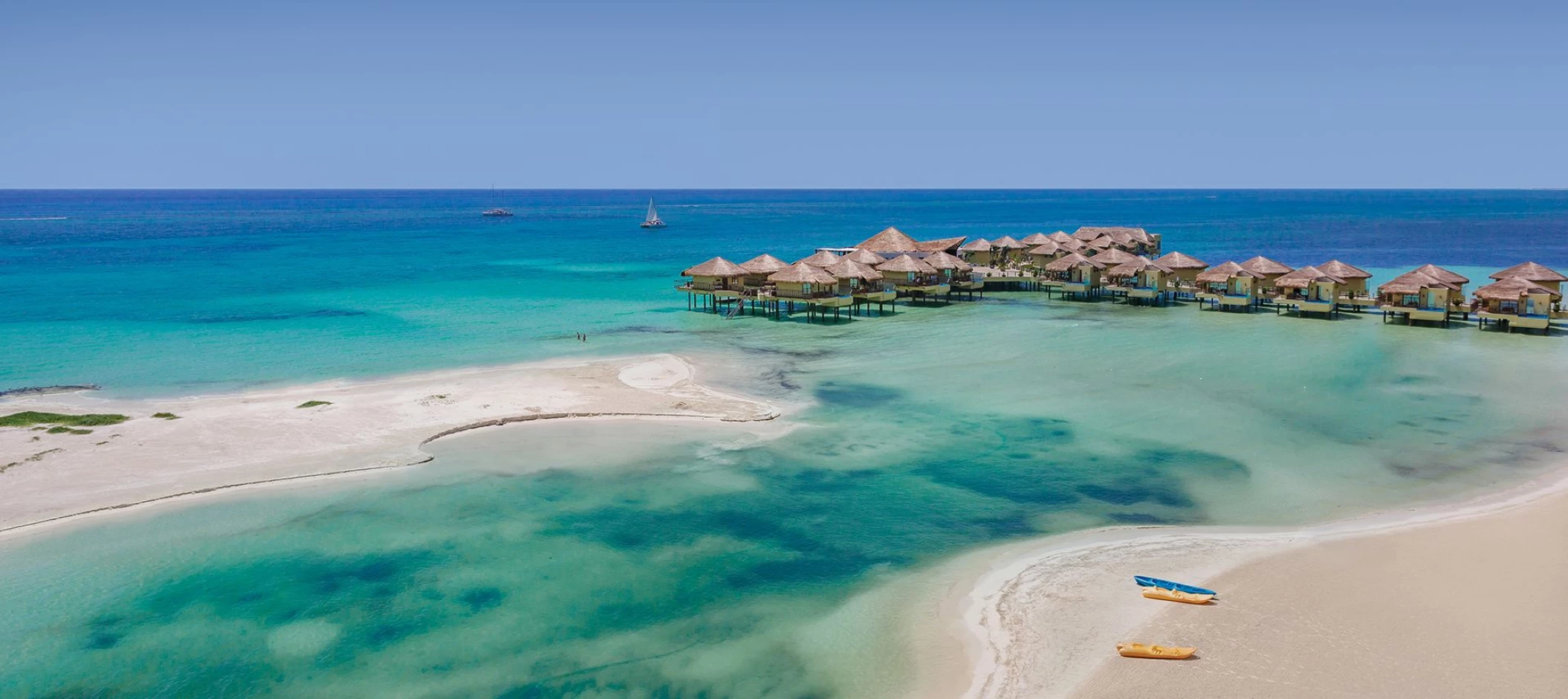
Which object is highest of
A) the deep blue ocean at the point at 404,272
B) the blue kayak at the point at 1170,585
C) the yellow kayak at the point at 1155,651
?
the deep blue ocean at the point at 404,272

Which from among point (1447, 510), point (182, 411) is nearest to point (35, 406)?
point (182, 411)

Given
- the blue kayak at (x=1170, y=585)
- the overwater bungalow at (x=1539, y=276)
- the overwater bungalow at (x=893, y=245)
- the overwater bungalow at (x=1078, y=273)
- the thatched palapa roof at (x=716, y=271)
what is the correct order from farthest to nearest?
the overwater bungalow at (x=893, y=245)
the overwater bungalow at (x=1078, y=273)
the thatched palapa roof at (x=716, y=271)
the overwater bungalow at (x=1539, y=276)
the blue kayak at (x=1170, y=585)

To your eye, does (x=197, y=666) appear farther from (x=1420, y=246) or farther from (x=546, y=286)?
(x=1420, y=246)

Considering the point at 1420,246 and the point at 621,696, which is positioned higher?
the point at 1420,246

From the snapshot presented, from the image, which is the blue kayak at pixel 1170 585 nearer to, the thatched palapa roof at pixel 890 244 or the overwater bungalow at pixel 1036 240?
the thatched palapa roof at pixel 890 244

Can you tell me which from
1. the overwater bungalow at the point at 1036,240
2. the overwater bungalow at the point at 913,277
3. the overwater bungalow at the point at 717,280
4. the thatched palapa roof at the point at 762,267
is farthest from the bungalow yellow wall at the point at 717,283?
the overwater bungalow at the point at 1036,240
